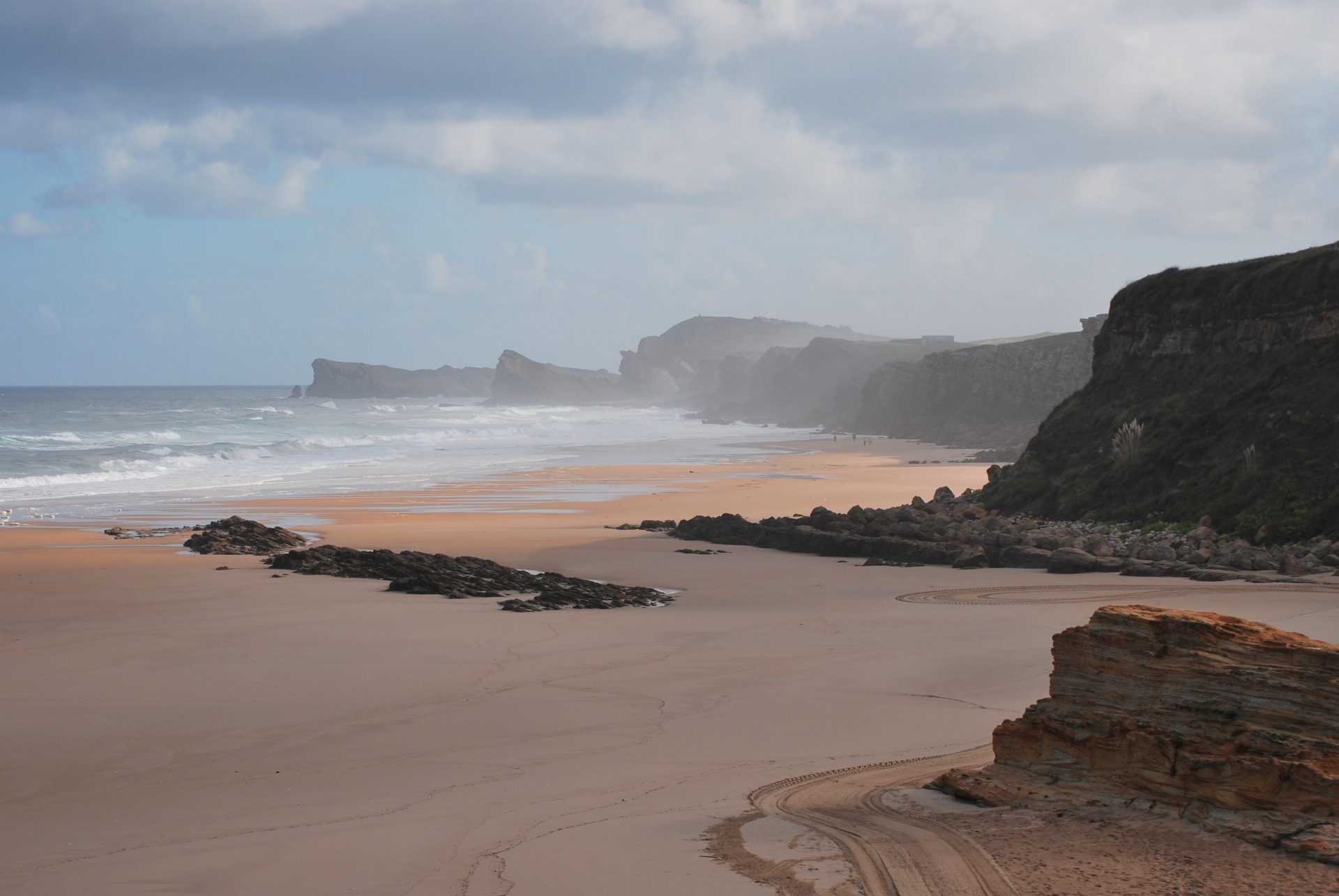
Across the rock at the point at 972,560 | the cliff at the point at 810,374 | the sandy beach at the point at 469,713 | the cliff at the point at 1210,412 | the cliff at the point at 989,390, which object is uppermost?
the cliff at the point at 810,374

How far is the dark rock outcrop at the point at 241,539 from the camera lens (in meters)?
17.9

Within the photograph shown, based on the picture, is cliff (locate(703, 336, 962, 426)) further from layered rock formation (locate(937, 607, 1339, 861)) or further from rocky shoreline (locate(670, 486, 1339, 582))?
layered rock formation (locate(937, 607, 1339, 861))

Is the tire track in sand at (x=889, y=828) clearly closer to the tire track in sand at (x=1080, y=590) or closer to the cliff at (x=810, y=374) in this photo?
the tire track in sand at (x=1080, y=590)

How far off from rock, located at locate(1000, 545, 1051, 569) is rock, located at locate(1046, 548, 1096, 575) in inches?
6.7

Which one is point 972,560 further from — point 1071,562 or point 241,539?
point 241,539

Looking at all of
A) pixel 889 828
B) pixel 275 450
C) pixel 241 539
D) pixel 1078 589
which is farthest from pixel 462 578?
pixel 275 450

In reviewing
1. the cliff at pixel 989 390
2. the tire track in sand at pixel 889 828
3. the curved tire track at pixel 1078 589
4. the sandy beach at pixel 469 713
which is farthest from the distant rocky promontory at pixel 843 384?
the tire track in sand at pixel 889 828

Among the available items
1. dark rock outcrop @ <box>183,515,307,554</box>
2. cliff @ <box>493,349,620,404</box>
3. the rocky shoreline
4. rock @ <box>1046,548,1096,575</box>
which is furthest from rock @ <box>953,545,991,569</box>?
cliff @ <box>493,349,620,404</box>

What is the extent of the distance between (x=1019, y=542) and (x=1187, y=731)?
38.3 feet

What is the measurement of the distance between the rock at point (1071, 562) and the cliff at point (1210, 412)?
2.47m

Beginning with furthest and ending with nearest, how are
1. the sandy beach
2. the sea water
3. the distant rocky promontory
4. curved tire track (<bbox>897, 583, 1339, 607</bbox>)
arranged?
1. the distant rocky promontory
2. the sea water
3. curved tire track (<bbox>897, 583, 1339, 607</bbox>)
4. the sandy beach

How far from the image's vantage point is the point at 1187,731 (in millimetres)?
4758

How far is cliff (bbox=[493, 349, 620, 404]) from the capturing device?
170 m

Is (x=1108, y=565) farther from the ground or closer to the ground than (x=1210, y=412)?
closer to the ground
